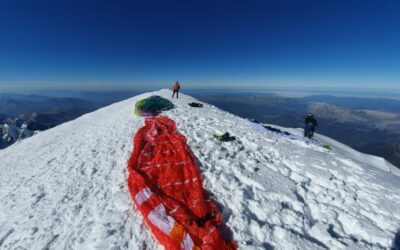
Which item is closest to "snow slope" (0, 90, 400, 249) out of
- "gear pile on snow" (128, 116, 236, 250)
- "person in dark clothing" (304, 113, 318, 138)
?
"gear pile on snow" (128, 116, 236, 250)

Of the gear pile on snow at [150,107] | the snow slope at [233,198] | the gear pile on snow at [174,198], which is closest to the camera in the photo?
the gear pile on snow at [174,198]

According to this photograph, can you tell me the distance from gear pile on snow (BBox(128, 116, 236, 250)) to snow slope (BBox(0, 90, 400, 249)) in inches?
15.0

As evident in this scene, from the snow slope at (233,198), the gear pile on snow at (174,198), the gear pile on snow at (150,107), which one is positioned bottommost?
the snow slope at (233,198)

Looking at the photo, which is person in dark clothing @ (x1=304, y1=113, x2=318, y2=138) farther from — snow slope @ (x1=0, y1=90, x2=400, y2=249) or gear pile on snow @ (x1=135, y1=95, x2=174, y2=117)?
gear pile on snow @ (x1=135, y1=95, x2=174, y2=117)

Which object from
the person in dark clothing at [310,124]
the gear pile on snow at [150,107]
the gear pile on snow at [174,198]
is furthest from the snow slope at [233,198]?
the person in dark clothing at [310,124]

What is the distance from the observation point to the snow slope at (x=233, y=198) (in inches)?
209

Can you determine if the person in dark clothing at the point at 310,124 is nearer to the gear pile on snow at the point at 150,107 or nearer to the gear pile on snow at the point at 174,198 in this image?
the gear pile on snow at the point at 150,107

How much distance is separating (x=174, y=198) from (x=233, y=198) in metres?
2.02

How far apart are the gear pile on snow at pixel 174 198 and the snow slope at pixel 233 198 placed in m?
0.38

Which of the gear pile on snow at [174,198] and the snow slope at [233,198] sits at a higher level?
the gear pile on snow at [174,198]

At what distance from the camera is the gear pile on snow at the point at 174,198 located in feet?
16.3

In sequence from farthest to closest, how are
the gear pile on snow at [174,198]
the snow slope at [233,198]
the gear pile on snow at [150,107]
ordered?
the gear pile on snow at [150,107], the snow slope at [233,198], the gear pile on snow at [174,198]

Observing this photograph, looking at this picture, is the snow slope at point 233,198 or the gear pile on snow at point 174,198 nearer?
the gear pile on snow at point 174,198

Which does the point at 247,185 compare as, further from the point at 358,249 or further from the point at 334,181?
the point at 334,181
